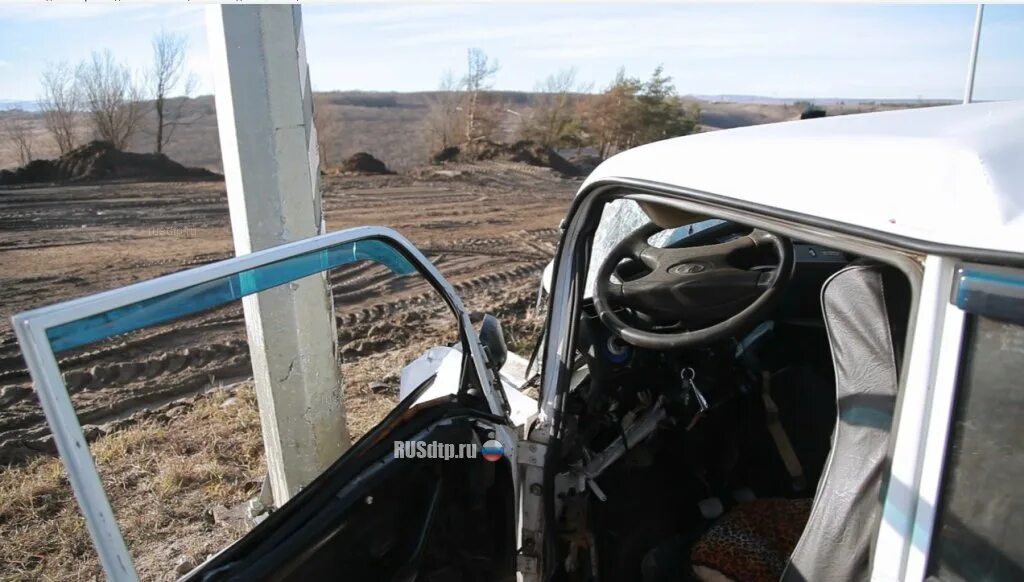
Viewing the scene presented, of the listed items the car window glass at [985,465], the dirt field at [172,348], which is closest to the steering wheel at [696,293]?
the car window glass at [985,465]

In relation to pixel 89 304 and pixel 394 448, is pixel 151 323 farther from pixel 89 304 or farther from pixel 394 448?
pixel 394 448

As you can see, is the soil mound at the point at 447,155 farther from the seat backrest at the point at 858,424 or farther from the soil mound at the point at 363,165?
the seat backrest at the point at 858,424

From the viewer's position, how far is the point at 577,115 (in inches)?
1072

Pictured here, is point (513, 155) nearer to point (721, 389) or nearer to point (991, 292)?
point (721, 389)

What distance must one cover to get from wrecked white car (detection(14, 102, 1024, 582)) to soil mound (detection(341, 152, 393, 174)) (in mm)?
17543

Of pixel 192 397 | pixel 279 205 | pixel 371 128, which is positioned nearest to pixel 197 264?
pixel 192 397

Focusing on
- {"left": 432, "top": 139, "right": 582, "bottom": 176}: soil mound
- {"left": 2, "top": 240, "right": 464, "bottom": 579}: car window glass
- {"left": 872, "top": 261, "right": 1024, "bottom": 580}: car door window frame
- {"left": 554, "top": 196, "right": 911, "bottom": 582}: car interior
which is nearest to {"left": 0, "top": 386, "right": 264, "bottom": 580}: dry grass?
{"left": 2, "top": 240, "right": 464, "bottom": 579}: car window glass

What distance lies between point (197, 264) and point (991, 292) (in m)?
10.00

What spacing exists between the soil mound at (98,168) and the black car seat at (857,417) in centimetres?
1822

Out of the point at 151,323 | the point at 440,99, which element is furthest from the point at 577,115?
the point at 151,323

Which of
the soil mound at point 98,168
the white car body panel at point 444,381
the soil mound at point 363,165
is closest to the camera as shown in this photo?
the white car body panel at point 444,381

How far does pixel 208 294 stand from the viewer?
161 centimetres

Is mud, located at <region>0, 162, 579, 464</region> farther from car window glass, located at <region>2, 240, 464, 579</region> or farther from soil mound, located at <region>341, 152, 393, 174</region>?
soil mound, located at <region>341, 152, 393, 174</region>

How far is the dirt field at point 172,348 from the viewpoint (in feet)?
12.6
